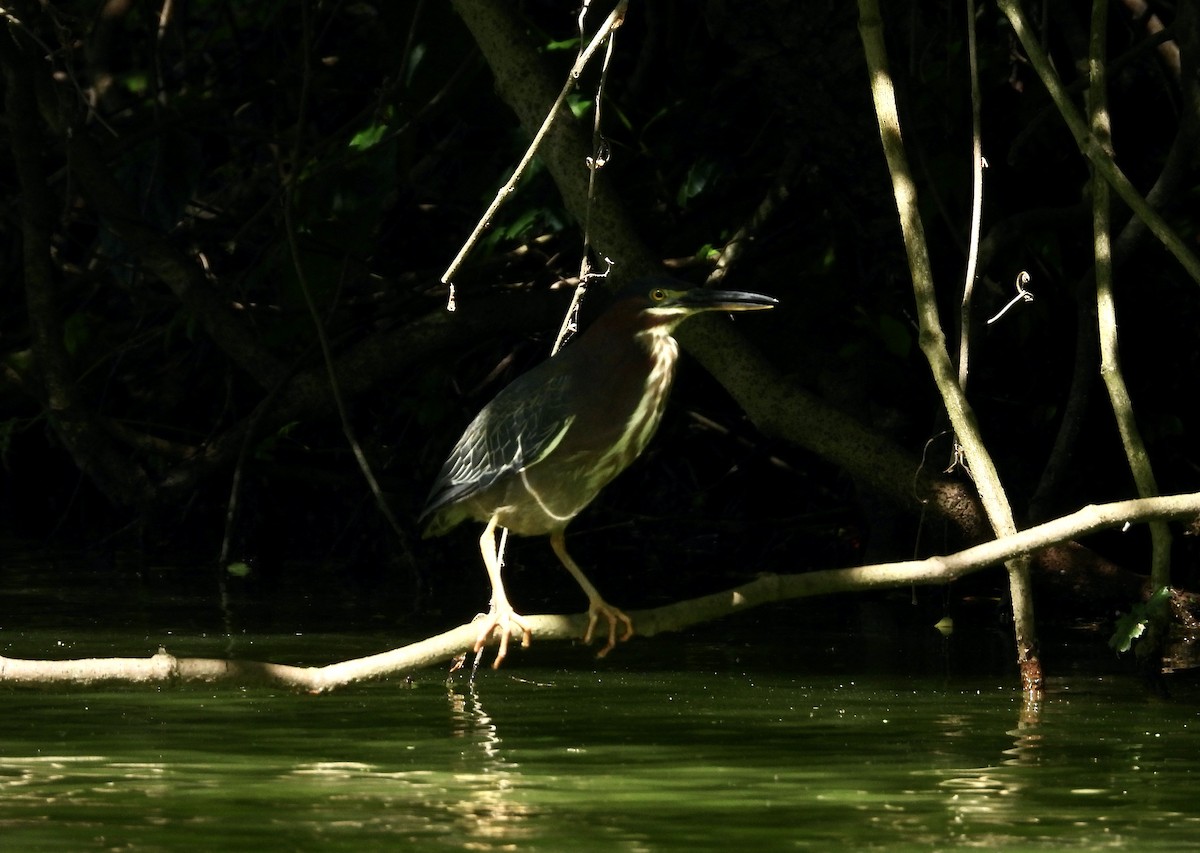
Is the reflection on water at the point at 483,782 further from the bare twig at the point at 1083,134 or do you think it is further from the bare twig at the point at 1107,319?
the bare twig at the point at 1083,134

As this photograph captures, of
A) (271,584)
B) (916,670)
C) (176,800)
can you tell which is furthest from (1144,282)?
(176,800)

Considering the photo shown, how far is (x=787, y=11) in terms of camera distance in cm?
588

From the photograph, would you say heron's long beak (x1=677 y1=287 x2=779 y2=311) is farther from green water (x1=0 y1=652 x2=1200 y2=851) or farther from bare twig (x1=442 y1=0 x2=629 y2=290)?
green water (x1=0 y1=652 x2=1200 y2=851)

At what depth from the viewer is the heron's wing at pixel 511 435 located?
474 centimetres

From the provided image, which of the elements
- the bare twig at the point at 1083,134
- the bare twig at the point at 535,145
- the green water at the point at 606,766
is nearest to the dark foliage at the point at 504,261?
the bare twig at the point at 1083,134

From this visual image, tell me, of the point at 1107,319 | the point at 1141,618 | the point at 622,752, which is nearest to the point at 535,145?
the point at 622,752

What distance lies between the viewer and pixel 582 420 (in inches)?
186

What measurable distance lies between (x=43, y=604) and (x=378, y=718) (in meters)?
2.68

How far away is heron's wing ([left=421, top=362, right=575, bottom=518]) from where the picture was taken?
474 cm

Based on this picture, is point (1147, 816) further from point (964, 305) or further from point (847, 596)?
point (847, 596)

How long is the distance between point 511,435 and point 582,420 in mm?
208

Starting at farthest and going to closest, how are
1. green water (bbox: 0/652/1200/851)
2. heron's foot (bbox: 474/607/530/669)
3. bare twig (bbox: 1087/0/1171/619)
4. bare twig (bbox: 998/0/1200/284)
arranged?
1. bare twig (bbox: 1087/0/1171/619)
2. bare twig (bbox: 998/0/1200/284)
3. heron's foot (bbox: 474/607/530/669)
4. green water (bbox: 0/652/1200/851)

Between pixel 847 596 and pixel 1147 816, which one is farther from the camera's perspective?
pixel 847 596

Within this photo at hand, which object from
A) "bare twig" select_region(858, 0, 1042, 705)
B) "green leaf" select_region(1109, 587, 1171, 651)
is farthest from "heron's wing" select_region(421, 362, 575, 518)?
"green leaf" select_region(1109, 587, 1171, 651)
